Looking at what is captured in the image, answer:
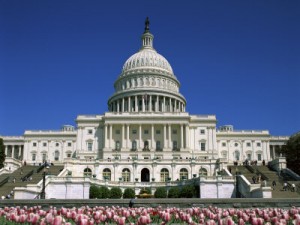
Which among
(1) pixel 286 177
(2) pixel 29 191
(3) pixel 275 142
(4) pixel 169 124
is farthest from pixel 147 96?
(2) pixel 29 191

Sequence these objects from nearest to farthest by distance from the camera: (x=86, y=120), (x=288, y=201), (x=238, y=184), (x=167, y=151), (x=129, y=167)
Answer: (x=288, y=201) < (x=238, y=184) < (x=129, y=167) < (x=167, y=151) < (x=86, y=120)

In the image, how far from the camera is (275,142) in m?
128

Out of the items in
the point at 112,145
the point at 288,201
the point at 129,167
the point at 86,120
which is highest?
the point at 86,120

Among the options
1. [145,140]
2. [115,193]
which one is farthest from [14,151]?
[115,193]

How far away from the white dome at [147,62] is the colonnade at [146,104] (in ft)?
45.2

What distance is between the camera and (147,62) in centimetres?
14112

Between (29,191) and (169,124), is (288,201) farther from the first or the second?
(169,124)

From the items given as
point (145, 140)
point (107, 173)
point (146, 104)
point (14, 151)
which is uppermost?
point (146, 104)

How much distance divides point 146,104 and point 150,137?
22.3 m

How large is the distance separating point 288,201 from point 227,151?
96254mm

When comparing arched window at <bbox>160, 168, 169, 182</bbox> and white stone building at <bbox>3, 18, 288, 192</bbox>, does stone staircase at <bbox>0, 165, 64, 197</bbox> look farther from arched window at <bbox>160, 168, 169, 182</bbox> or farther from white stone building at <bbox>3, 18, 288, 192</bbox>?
arched window at <bbox>160, 168, 169, 182</bbox>

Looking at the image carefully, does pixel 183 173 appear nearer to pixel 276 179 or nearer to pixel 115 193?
pixel 276 179

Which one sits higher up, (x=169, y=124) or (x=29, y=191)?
(x=169, y=124)

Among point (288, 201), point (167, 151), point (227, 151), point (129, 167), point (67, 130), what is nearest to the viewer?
point (288, 201)
